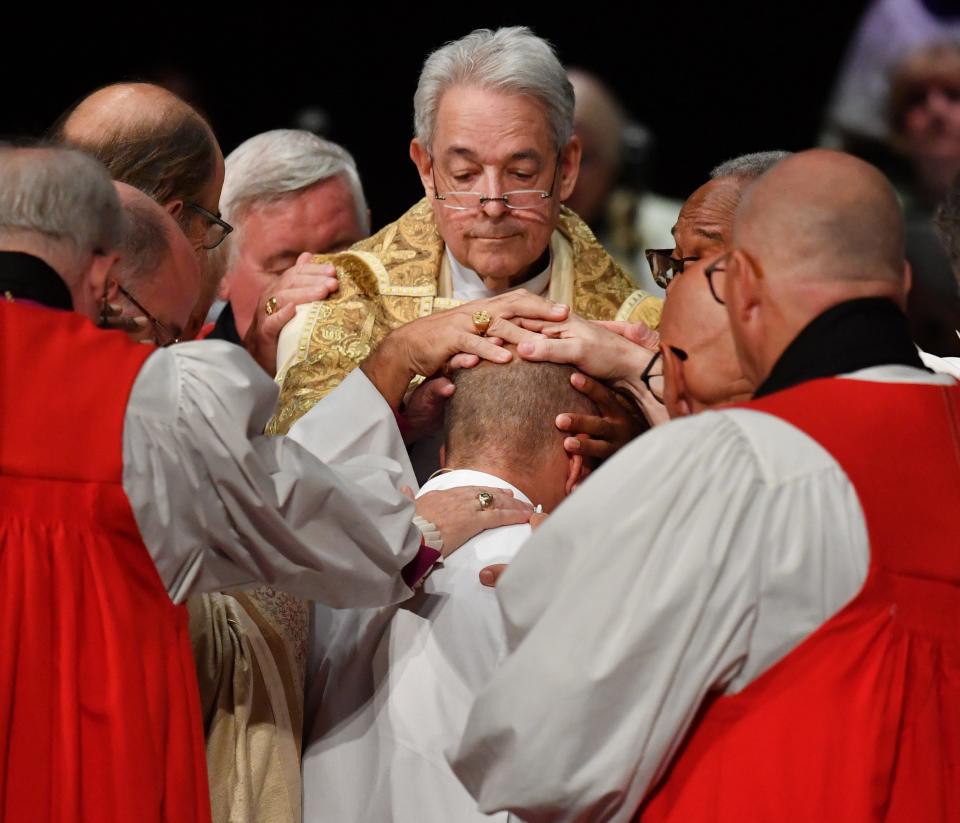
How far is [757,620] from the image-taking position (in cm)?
235

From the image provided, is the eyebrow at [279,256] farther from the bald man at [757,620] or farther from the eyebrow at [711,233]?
the bald man at [757,620]

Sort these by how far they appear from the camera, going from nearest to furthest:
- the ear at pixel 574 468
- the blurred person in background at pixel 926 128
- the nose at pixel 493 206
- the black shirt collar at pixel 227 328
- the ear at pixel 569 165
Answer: the ear at pixel 574 468
the nose at pixel 493 206
the ear at pixel 569 165
the black shirt collar at pixel 227 328
the blurred person in background at pixel 926 128

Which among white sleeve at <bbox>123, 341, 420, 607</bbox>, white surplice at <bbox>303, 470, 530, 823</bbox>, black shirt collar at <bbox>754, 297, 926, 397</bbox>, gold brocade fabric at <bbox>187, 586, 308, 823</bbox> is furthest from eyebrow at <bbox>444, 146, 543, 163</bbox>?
black shirt collar at <bbox>754, 297, 926, 397</bbox>

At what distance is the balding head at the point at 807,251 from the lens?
8.15ft

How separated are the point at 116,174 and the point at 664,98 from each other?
358 centimetres

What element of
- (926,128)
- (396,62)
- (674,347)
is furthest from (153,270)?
(396,62)

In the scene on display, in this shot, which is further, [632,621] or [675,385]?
[675,385]

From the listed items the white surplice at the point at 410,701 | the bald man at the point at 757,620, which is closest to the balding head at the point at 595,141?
the white surplice at the point at 410,701

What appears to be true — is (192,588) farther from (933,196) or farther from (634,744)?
(933,196)

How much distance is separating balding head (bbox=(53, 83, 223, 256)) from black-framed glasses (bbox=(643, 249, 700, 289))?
1.08 metres

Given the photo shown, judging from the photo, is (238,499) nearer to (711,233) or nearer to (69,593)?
(69,593)

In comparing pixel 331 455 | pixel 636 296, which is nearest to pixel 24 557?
pixel 331 455

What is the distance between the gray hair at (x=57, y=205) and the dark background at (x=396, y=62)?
374 cm

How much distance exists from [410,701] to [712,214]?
1.40 meters
